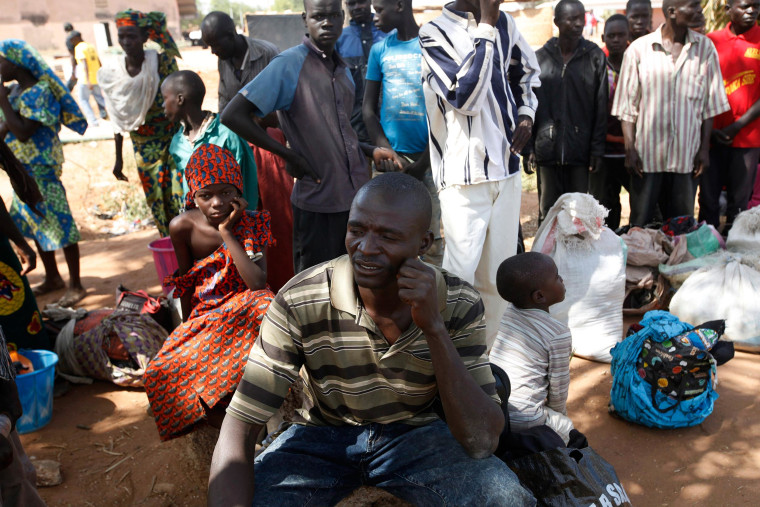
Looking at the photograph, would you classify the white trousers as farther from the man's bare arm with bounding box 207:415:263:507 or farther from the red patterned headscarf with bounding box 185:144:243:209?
the man's bare arm with bounding box 207:415:263:507

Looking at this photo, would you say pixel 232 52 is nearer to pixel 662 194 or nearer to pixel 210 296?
pixel 210 296

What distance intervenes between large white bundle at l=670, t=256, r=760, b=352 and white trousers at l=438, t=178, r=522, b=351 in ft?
4.44

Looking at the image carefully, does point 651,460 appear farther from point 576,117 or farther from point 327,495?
point 576,117

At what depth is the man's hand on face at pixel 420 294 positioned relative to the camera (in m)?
1.69

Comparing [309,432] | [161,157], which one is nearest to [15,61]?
[161,157]

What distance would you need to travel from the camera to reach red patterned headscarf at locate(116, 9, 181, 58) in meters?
4.97

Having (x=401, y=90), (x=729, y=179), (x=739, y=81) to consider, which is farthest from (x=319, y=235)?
(x=739, y=81)

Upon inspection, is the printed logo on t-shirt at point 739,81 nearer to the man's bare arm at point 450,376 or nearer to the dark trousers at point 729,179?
the dark trousers at point 729,179

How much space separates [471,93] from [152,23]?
3.27 meters

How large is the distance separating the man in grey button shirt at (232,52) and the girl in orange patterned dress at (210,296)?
1.96 meters

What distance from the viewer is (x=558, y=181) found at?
16.7ft

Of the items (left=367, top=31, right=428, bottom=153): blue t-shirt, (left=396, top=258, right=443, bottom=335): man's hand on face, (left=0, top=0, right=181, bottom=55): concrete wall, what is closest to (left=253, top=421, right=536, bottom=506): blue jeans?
(left=396, top=258, right=443, bottom=335): man's hand on face

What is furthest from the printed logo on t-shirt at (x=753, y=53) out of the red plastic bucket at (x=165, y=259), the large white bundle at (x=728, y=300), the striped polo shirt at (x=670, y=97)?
the red plastic bucket at (x=165, y=259)

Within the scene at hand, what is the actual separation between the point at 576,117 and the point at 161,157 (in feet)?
10.2
